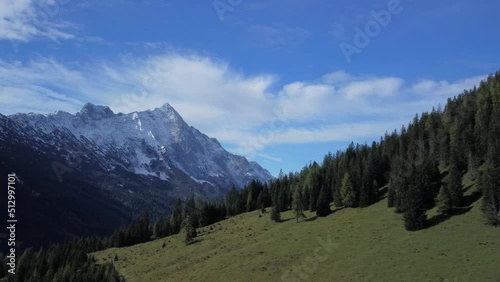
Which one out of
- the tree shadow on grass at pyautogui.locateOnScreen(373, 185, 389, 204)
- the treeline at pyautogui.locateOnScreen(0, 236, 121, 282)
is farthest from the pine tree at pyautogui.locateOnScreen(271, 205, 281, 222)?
the treeline at pyautogui.locateOnScreen(0, 236, 121, 282)

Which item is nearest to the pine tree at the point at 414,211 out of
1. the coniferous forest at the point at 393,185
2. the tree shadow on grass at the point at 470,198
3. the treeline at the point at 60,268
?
the coniferous forest at the point at 393,185

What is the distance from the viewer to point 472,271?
62375 mm

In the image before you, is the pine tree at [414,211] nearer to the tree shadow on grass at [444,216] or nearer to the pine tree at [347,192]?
the tree shadow on grass at [444,216]

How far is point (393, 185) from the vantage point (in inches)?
4210

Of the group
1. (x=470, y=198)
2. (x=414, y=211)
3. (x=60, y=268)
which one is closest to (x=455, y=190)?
(x=470, y=198)

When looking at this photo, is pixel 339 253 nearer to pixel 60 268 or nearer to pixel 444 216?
pixel 444 216

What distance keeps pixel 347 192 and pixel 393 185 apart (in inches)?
753

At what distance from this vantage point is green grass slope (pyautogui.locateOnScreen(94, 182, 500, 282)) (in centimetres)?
6806

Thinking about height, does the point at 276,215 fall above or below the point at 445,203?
below

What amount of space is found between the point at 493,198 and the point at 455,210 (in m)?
12.0

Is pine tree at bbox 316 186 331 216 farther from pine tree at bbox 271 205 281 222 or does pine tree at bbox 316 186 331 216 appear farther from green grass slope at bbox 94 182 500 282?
pine tree at bbox 271 205 281 222

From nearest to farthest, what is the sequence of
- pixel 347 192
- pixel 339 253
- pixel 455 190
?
pixel 339 253, pixel 455 190, pixel 347 192

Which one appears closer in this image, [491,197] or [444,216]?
[491,197]

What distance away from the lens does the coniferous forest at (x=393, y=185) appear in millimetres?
91312
